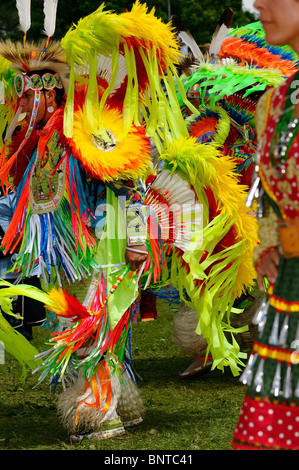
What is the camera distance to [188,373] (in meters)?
4.85

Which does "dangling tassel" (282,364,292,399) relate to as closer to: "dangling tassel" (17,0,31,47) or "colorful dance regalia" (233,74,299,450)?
"colorful dance regalia" (233,74,299,450)

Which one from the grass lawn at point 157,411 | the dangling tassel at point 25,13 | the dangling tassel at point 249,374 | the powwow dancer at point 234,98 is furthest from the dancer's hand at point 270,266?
the powwow dancer at point 234,98

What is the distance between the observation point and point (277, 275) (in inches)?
86.1

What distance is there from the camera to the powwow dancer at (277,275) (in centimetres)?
210

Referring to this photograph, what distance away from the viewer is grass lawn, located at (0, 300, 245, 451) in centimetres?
360

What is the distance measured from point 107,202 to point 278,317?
1.58m

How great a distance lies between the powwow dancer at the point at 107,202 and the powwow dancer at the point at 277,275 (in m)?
1.31

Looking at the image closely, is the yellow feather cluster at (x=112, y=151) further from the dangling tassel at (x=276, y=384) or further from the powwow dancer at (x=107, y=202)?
the dangling tassel at (x=276, y=384)

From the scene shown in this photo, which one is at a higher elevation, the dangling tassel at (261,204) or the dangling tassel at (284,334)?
the dangling tassel at (261,204)

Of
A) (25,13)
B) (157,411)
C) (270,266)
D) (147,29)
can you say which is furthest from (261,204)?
(157,411)

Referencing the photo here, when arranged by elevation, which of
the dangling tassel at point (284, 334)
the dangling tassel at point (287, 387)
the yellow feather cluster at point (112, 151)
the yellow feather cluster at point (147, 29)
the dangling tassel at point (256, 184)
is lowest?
the dangling tassel at point (287, 387)

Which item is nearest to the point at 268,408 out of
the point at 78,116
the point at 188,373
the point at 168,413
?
the point at 78,116

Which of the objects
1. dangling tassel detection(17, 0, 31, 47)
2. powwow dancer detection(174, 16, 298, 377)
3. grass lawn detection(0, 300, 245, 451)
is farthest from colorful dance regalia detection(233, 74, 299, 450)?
powwow dancer detection(174, 16, 298, 377)

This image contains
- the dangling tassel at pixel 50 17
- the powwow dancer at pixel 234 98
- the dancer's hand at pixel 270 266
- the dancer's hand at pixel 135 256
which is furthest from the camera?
the powwow dancer at pixel 234 98
